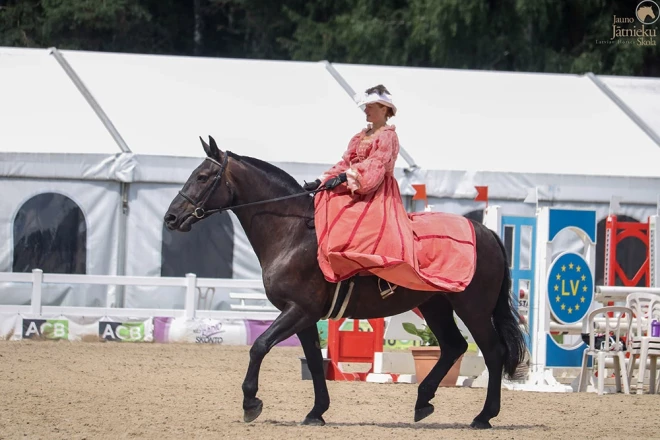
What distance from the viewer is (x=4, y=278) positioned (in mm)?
13266

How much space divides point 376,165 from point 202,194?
117 cm

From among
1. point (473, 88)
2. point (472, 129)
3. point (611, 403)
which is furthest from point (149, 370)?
point (473, 88)

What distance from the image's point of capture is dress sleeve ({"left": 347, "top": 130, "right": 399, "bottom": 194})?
6.93m

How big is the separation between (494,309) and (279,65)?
9.93m

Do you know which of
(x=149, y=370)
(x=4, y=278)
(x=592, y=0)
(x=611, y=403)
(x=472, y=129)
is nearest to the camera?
(x=611, y=403)

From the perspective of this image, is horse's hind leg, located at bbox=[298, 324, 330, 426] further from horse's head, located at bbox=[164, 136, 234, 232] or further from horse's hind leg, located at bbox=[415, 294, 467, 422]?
horse's head, located at bbox=[164, 136, 234, 232]

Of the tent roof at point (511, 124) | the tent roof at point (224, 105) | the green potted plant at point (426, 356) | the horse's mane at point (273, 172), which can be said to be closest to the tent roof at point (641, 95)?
the tent roof at point (511, 124)

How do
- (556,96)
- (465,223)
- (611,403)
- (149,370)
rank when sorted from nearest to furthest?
(465,223) < (611,403) < (149,370) < (556,96)

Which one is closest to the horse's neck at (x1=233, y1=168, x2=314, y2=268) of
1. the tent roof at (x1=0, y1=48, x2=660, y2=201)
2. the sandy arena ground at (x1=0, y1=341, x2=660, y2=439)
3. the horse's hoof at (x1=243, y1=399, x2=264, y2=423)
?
the horse's hoof at (x1=243, y1=399, x2=264, y2=423)

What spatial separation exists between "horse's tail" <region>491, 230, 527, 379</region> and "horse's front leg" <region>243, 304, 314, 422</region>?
1.51 metres

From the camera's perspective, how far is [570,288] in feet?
34.2

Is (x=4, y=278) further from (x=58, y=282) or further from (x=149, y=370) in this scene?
(x=149, y=370)

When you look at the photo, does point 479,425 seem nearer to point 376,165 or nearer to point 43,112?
point 376,165

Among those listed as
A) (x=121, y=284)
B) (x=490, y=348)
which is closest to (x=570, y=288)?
(x=490, y=348)
